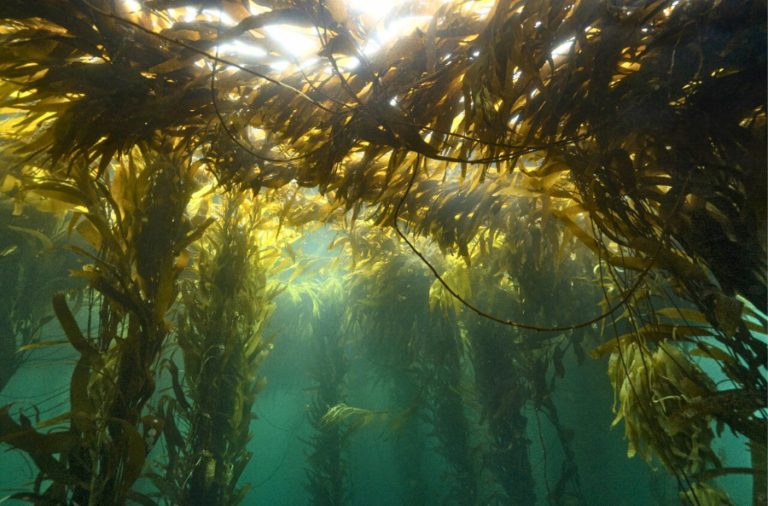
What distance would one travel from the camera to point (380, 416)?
5.69 metres

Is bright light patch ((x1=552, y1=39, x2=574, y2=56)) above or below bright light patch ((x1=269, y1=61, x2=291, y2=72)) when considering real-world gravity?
below

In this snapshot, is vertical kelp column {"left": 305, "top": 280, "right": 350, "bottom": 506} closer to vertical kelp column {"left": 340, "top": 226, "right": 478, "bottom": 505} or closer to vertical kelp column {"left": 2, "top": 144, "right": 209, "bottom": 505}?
vertical kelp column {"left": 340, "top": 226, "right": 478, "bottom": 505}

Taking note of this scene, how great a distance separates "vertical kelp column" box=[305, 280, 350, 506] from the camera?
6.15m

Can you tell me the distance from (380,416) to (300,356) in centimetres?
418

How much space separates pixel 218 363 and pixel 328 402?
3.89m

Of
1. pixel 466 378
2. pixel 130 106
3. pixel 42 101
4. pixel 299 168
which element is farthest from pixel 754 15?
pixel 466 378

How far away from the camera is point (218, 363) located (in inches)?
113

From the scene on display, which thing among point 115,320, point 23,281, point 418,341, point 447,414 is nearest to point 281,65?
point 115,320

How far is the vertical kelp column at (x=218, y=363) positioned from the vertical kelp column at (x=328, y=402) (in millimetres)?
3149

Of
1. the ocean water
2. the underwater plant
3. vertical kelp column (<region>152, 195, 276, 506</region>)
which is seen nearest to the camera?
vertical kelp column (<region>152, 195, 276, 506</region>)

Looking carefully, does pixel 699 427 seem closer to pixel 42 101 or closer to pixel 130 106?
pixel 130 106

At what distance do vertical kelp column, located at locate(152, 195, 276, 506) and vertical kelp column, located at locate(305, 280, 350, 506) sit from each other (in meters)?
3.15

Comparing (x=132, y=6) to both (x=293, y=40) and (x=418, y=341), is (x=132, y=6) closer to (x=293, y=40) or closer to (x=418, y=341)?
(x=293, y=40)

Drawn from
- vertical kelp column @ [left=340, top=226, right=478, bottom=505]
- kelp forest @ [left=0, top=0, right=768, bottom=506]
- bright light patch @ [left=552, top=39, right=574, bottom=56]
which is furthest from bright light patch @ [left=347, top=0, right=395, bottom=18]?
vertical kelp column @ [left=340, top=226, right=478, bottom=505]
